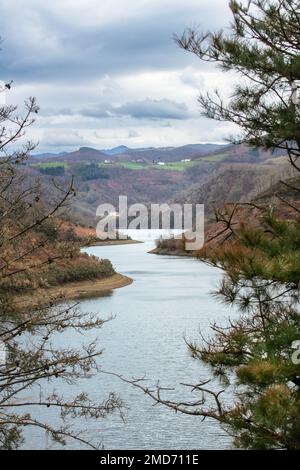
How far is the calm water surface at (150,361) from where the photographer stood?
17766 mm

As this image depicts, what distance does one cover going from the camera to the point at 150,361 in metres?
27.5

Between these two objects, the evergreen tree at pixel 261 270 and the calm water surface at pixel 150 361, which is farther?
the calm water surface at pixel 150 361

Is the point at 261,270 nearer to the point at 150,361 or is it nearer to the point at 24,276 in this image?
the point at 24,276

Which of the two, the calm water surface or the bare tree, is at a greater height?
the bare tree

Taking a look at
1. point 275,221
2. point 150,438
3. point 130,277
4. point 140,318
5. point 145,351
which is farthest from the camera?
point 130,277

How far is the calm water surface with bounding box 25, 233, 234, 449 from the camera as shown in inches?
699

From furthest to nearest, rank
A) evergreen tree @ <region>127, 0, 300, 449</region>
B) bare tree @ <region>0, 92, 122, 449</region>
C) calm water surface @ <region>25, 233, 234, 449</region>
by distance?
calm water surface @ <region>25, 233, 234, 449</region>, bare tree @ <region>0, 92, 122, 449</region>, evergreen tree @ <region>127, 0, 300, 449</region>

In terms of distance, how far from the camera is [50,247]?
443 inches

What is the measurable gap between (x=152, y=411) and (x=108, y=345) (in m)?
11.6

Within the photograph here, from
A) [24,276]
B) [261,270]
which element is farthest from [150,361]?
[261,270]

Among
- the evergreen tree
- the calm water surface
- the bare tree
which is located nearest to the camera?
the evergreen tree

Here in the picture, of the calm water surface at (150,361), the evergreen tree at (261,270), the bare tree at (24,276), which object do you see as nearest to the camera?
the evergreen tree at (261,270)

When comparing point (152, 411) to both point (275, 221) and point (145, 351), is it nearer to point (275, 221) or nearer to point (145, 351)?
point (145, 351)
